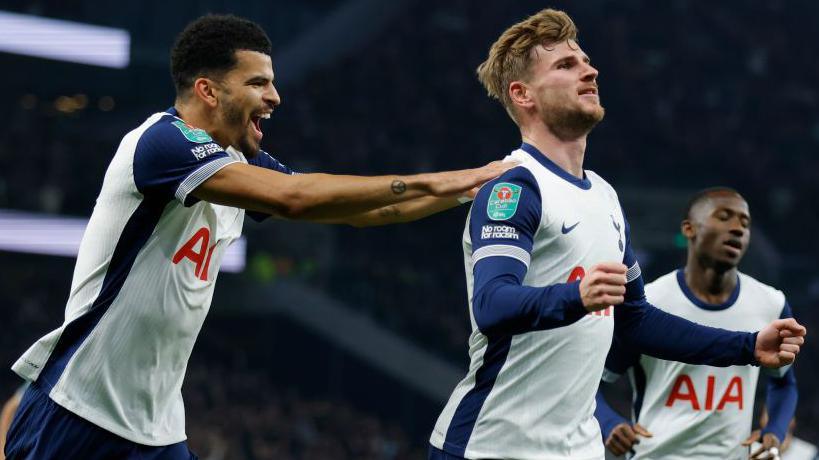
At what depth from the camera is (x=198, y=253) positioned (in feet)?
13.5

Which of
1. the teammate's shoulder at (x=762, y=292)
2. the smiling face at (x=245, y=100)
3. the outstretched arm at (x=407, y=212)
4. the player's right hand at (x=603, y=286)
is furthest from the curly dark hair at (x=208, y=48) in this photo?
the teammate's shoulder at (x=762, y=292)

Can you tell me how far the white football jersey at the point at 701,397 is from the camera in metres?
5.46

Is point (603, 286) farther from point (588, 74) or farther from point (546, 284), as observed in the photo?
point (588, 74)

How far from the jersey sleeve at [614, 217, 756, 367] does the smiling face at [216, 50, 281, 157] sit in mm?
1448

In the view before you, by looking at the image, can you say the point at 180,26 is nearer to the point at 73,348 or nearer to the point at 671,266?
the point at 671,266

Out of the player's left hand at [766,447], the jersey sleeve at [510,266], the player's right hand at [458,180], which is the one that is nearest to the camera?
the jersey sleeve at [510,266]

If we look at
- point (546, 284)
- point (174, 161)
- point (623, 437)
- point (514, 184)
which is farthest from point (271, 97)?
point (623, 437)

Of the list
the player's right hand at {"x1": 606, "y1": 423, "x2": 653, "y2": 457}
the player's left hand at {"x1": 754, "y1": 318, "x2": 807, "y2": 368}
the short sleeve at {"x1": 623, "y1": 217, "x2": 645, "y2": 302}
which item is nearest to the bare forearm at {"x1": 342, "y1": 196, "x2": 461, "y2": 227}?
the short sleeve at {"x1": 623, "y1": 217, "x2": 645, "y2": 302}

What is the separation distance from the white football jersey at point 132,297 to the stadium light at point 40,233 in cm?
1512

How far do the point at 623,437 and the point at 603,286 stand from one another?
237 cm

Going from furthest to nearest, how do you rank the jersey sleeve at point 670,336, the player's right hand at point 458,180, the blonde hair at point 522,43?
1. the blonde hair at point 522,43
2. the jersey sleeve at point 670,336
3. the player's right hand at point 458,180

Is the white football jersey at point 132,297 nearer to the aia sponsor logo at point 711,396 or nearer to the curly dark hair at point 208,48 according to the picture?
the curly dark hair at point 208,48

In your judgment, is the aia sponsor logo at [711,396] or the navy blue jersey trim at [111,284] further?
the aia sponsor logo at [711,396]

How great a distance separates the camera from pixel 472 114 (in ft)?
76.7
